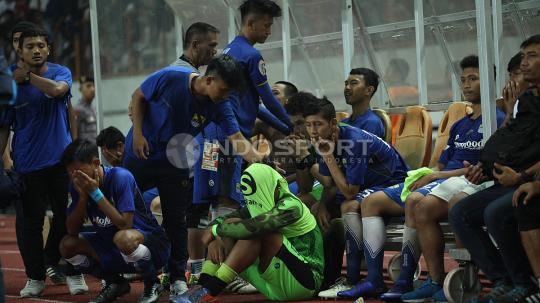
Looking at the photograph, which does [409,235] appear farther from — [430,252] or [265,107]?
[265,107]

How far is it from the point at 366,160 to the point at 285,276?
0.95 metres

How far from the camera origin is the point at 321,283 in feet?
21.7

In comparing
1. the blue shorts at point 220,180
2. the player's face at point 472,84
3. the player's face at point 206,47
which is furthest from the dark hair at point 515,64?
the player's face at point 206,47

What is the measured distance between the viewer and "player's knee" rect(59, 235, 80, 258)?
250 inches

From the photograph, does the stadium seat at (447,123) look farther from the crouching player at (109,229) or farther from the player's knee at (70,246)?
the player's knee at (70,246)

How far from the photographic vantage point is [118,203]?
6.16 m

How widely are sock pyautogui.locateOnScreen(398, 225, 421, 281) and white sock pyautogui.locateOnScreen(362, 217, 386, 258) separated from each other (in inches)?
9.3

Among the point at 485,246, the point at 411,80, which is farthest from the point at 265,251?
the point at 411,80

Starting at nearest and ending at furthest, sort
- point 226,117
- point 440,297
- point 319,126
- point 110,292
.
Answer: point 440,297, point 110,292, point 226,117, point 319,126

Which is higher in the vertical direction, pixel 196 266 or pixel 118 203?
pixel 118 203

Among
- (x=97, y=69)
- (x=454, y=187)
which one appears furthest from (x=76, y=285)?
(x=454, y=187)

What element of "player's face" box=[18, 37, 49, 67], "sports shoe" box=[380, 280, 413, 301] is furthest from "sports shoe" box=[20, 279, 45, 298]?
"sports shoe" box=[380, 280, 413, 301]

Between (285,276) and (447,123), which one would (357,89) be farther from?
(285,276)

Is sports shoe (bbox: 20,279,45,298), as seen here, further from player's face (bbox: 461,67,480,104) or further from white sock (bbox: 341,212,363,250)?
player's face (bbox: 461,67,480,104)
